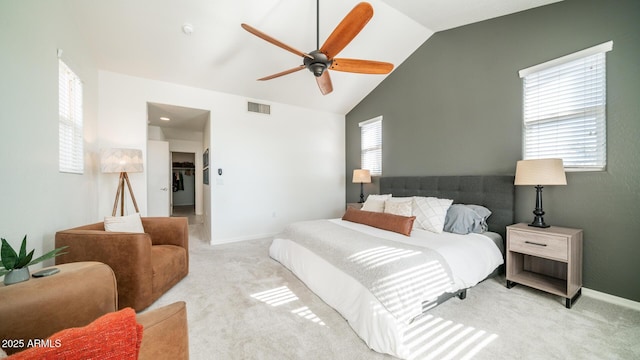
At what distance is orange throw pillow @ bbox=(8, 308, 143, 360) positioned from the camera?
472 millimetres

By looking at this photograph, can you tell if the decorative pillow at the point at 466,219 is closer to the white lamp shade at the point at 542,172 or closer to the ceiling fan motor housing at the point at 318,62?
the white lamp shade at the point at 542,172

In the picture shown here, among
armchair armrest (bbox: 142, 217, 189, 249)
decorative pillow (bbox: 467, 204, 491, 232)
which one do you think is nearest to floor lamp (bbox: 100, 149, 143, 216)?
armchair armrest (bbox: 142, 217, 189, 249)

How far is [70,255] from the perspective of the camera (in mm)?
1842

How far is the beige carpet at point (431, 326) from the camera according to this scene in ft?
5.04

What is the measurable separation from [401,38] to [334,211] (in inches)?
146

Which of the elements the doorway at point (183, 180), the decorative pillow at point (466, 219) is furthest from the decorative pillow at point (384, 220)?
the doorway at point (183, 180)

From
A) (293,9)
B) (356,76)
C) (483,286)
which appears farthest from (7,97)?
(483,286)

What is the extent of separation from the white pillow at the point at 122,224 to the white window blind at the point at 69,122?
706mm

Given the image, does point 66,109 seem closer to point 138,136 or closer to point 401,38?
point 138,136

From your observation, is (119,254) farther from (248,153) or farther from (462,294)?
(462,294)

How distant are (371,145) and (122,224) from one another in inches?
165

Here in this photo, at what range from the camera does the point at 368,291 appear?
1.70 meters

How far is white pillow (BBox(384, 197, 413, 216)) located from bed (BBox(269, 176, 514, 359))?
0.97 feet

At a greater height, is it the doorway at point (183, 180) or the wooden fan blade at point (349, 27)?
the wooden fan blade at point (349, 27)
